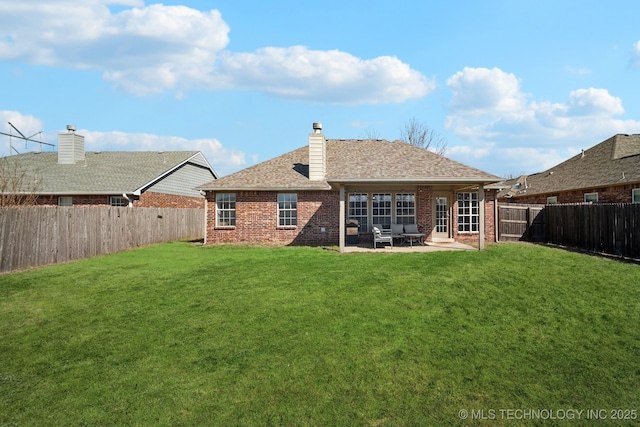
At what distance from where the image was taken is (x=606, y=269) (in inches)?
441

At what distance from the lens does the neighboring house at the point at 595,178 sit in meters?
19.2

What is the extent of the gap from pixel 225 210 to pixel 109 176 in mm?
8424

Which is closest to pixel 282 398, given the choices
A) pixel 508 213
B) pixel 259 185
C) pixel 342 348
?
pixel 342 348

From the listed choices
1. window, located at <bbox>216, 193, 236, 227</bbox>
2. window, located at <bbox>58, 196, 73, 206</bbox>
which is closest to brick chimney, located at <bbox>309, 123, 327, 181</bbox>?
window, located at <bbox>216, 193, 236, 227</bbox>

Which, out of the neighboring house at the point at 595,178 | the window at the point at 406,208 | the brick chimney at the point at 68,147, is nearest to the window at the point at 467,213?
the neighboring house at the point at 595,178

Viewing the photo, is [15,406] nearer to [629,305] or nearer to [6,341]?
[6,341]

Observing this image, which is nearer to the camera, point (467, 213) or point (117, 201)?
point (467, 213)

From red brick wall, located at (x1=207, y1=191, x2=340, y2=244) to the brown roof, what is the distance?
595mm

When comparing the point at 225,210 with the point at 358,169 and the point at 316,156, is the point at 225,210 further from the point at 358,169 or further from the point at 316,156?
the point at 358,169

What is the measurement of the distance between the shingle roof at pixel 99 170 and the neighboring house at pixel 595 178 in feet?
62.5

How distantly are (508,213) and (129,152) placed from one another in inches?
946

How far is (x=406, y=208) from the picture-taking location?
17625mm

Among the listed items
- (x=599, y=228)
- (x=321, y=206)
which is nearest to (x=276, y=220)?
(x=321, y=206)

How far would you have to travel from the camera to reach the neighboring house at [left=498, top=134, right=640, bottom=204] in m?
19.2
